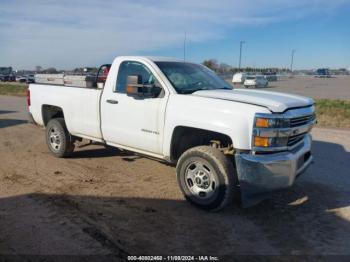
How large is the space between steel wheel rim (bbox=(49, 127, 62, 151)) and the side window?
2.02 metres

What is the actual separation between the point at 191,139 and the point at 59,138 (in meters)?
3.15

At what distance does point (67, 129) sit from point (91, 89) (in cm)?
116

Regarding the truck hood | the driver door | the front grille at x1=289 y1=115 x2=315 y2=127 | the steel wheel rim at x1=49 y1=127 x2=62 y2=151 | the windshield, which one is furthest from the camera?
the steel wheel rim at x1=49 y1=127 x2=62 y2=151

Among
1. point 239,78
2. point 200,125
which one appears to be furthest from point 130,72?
point 239,78

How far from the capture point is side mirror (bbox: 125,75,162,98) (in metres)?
5.41

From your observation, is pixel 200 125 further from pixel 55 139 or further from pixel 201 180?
pixel 55 139

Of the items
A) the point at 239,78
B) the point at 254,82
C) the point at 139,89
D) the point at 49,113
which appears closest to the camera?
the point at 139,89

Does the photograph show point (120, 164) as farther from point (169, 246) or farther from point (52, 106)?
point (169, 246)

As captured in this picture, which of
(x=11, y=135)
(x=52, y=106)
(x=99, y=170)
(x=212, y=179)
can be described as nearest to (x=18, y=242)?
(x=212, y=179)

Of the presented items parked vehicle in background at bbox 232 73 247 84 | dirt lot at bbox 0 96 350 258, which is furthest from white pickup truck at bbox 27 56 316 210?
parked vehicle in background at bbox 232 73 247 84

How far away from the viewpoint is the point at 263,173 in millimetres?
4492

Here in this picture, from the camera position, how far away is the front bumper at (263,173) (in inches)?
177

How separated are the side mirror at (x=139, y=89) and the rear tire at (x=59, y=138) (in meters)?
2.40

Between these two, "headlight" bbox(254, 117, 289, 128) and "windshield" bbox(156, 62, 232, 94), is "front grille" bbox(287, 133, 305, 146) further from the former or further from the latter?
"windshield" bbox(156, 62, 232, 94)
